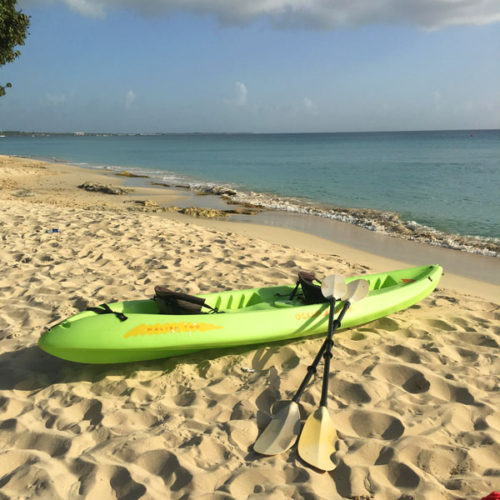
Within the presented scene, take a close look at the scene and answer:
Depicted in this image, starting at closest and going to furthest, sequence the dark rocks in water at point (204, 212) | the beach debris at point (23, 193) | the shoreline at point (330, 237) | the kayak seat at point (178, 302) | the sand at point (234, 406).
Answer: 1. the sand at point (234, 406)
2. the kayak seat at point (178, 302)
3. the shoreline at point (330, 237)
4. the dark rocks in water at point (204, 212)
5. the beach debris at point (23, 193)

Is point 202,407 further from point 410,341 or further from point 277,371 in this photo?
point 410,341

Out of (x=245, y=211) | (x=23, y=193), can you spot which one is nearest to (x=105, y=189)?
(x=23, y=193)

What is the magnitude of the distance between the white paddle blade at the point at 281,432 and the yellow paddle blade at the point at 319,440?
83 millimetres

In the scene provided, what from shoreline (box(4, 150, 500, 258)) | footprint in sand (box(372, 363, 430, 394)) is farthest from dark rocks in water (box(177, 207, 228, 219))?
footprint in sand (box(372, 363, 430, 394))

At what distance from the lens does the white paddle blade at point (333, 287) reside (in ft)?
13.3

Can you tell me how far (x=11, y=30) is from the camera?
13289mm

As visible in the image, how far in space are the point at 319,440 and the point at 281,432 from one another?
27 centimetres

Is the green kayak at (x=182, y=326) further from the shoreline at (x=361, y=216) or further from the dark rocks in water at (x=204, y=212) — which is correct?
the dark rocks in water at (x=204, y=212)

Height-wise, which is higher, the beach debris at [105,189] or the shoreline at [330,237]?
the beach debris at [105,189]

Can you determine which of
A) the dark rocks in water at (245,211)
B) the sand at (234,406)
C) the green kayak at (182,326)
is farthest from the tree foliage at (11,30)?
the green kayak at (182,326)

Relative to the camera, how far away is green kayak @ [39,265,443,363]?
3580 millimetres

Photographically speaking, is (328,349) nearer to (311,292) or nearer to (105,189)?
(311,292)

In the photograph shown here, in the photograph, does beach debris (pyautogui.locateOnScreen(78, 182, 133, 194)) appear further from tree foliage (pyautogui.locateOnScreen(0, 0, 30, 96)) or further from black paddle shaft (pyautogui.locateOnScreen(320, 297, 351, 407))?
black paddle shaft (pyautogui.locateOnScreen(320, 297, 351, 407))

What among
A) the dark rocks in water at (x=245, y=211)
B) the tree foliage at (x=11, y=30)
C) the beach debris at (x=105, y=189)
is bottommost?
the dark rocks in water at (x=245, y=211)
